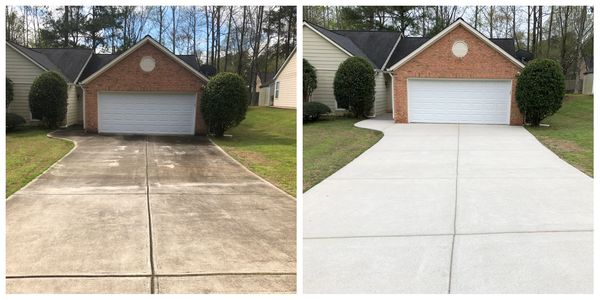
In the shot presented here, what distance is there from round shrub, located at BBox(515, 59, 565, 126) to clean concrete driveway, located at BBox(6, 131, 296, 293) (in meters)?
11.1

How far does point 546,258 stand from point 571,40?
33.3 meters

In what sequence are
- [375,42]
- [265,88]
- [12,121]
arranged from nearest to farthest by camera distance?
1. [12,121]
2. [375,42]
3. [265,88]

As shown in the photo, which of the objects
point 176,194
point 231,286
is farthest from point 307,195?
point 231,286

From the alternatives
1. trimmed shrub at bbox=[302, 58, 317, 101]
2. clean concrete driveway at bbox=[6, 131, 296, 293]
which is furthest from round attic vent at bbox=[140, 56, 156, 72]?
clean concrete driveway at bbox=[6, 131, 296, 293]

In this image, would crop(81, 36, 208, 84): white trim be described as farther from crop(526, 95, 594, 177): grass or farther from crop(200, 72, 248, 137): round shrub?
crop(526, 95, 594, 177): grass

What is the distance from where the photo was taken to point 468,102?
17.2 metres

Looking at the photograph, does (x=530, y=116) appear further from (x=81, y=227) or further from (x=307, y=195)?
(x=81, y=227)

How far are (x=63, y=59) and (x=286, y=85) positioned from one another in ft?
41.8

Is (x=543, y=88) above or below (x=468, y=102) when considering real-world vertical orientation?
above

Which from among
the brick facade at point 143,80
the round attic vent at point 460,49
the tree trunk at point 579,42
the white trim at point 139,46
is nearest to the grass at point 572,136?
the round attic vent at point 460,49

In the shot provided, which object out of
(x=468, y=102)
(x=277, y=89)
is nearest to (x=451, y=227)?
(x=468, y=102)

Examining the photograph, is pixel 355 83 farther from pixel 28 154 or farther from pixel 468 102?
pixel 28 154

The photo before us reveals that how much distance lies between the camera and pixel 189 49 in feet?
55.7

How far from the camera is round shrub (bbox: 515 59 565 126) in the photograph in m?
15.8
